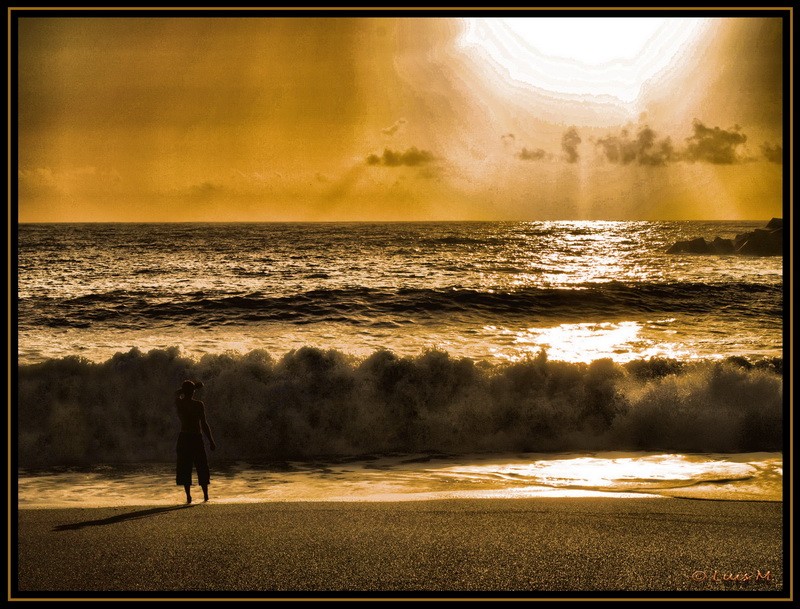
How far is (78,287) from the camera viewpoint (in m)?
27.9

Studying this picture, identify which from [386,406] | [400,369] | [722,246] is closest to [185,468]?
[386,406]

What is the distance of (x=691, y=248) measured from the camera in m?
40.8

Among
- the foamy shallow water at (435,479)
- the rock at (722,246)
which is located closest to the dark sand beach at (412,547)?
the foamy shallow water at (435,479)

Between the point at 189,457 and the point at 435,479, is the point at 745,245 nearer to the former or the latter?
the point at 435,479

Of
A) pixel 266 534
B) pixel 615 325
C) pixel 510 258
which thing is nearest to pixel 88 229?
pixel 510 258

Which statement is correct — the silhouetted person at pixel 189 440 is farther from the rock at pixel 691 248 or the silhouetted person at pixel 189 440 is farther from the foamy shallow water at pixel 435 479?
the rock at pixel 691 248

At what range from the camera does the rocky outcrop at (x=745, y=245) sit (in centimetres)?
3734

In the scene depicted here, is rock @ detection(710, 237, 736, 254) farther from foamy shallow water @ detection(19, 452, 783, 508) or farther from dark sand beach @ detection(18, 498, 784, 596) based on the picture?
dark sand beach @ detection(18, 498, 784, 596)

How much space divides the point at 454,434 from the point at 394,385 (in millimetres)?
1759

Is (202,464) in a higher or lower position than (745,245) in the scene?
lower

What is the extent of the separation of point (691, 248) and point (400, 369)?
1221 inches

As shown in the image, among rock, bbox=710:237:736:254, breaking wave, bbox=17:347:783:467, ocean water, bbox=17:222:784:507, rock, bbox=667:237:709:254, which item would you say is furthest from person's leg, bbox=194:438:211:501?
rock, bbox=667:237:709:254

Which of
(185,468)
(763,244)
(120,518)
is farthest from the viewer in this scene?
(763,244)

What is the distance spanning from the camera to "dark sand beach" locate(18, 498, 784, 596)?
5.57 metres
